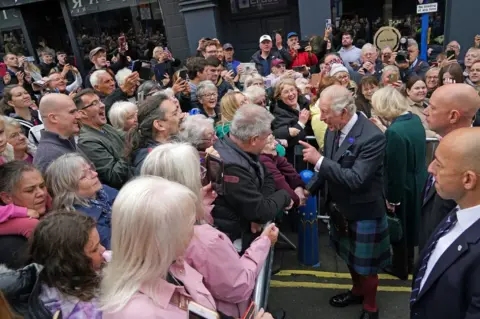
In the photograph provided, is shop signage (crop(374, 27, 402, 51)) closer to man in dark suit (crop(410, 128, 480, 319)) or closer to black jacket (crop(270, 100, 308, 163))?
black jacket (crop(270, 100, 308, 163))

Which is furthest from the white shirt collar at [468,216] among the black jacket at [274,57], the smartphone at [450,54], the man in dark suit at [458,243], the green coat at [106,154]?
the smartphone at [450,54]

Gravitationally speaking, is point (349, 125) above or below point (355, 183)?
above

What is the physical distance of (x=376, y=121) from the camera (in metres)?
4.17

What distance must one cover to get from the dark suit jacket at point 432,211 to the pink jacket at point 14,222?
2496 mm

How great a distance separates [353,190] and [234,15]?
383 inches

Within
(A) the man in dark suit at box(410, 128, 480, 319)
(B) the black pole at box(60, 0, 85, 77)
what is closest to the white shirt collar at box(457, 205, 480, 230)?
(A) the man in dark suit at box(410, 128, 480, 319)

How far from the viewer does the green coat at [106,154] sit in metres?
3.28

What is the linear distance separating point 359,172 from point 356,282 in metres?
1.24

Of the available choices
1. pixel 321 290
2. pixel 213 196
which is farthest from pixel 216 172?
pixel 321 290

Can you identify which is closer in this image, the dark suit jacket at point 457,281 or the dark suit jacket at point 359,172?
the dark suit jacket at point 457,281

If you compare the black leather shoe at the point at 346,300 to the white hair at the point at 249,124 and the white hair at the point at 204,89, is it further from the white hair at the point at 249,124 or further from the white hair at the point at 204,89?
the white hair at the point at 204,89

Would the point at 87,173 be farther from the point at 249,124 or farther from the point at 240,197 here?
the point at 249,124

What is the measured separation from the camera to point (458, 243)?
5.84 ft

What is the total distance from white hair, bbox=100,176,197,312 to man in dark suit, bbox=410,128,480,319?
128 centimetres
